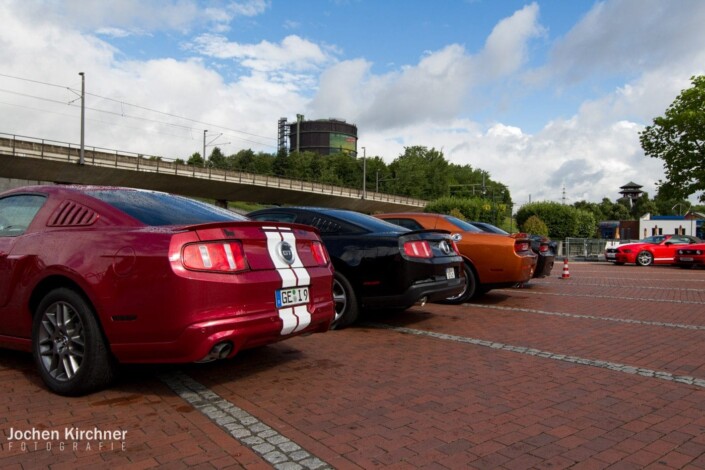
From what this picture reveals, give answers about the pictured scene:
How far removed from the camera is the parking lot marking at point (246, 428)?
2.85 meters

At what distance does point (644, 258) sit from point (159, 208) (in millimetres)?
22253

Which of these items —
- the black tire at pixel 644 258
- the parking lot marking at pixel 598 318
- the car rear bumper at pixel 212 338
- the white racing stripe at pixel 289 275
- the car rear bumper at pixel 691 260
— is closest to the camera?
the car rear bumper at pixel 212 338

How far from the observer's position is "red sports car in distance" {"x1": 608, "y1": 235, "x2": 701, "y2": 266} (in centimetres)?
2156

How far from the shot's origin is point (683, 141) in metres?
29.6

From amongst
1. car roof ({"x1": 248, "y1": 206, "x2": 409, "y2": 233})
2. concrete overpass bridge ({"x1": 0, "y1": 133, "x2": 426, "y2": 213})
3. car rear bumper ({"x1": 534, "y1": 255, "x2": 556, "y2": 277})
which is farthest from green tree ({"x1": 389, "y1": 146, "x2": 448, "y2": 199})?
car roof ({"x1": 248, "y1": 206, "x2": 409, "y2": 233})

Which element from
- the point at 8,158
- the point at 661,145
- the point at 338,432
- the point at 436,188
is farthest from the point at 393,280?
the point at 436,188

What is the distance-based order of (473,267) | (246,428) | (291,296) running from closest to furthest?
1. (246,428)
2. (291,296)
3. (473,267)

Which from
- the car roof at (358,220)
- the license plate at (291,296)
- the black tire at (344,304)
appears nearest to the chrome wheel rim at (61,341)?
the license plate at (291,296)

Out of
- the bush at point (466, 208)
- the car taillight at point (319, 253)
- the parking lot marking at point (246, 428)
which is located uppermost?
the bush at point (466, 208)

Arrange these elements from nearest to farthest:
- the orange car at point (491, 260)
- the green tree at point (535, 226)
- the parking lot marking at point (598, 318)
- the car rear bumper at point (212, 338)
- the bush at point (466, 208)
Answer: the car rear bumper at point (212, 338) < the parking lot marking at point (598, 318) < the orange car at point (491, 260) < the green tree at point (535, 226) < the bush at point (466, 208)

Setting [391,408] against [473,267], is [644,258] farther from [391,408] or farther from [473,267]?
[391,408]

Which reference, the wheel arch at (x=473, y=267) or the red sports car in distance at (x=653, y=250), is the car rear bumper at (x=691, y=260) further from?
the wheel arch at (x=473, y=267)

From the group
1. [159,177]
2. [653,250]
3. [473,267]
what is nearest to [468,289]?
[473,267]

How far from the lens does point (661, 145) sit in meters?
30.5
